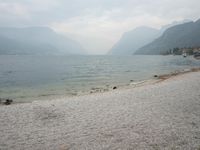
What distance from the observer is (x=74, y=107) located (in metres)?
14.8

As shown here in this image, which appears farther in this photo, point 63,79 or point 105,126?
point 63,79

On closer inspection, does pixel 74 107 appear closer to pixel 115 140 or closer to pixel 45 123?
pixel 45 123

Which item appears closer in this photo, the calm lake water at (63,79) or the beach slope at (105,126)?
the beach slope at (105,126)

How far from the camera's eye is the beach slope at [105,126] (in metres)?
8.16

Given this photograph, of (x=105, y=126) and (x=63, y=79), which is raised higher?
(x=105, y=126)

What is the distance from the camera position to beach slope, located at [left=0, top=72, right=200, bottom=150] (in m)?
8.16

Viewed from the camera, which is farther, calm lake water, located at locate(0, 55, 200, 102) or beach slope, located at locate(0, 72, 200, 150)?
calm lake water, located at locate(0, 55, 200, 102)

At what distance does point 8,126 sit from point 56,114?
9.99 ft

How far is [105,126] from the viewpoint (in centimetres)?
1027

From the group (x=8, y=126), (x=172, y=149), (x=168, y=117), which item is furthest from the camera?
(x=168, y=117)

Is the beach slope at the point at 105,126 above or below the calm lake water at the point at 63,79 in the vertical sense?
above


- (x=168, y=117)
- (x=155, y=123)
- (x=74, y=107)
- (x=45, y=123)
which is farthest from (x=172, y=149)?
(x=74, y=107)

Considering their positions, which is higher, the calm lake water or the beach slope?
the beach slope

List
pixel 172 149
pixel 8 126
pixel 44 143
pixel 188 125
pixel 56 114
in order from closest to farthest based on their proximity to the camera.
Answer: pixel 172 149
pixel 44 143
pixel 188 125
pixel 8 126
pixel 56 114
